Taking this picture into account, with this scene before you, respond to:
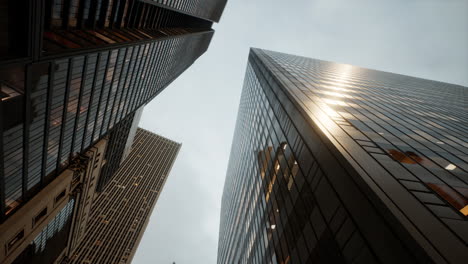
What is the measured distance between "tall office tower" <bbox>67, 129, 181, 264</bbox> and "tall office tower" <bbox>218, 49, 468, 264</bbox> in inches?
4581

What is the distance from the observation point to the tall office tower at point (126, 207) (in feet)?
397

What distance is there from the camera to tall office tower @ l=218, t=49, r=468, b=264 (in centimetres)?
952

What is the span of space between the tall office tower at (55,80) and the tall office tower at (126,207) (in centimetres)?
9264

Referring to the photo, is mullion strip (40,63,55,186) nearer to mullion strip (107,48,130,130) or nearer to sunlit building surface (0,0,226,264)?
sunlit building surface (0,0,226,264)

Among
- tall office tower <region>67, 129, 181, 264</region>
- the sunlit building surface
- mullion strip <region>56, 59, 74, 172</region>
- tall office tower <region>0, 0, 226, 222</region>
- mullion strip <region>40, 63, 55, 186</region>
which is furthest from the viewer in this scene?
tall office tower <region>67, 129, 181, 264</region>

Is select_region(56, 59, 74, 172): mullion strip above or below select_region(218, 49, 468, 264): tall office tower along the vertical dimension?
below

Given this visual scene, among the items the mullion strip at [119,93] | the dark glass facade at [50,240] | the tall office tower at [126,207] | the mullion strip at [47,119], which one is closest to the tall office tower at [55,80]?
the mullion strip at [119,93]

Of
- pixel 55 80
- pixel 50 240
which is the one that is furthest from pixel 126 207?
pixel 55 80

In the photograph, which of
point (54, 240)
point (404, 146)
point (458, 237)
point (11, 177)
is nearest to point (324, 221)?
point (458, 237)

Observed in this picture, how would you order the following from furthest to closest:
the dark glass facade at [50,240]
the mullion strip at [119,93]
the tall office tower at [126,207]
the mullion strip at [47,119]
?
the tall office tower at [126,207]
the mullion strip at [119,93]
the dark glass facade at [50,240]
the mullion strip at [47,119]

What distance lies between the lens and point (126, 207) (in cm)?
14238

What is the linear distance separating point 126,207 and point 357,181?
153660 mm

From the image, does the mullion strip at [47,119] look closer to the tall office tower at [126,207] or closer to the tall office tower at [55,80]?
the tall office tower at [55,80]

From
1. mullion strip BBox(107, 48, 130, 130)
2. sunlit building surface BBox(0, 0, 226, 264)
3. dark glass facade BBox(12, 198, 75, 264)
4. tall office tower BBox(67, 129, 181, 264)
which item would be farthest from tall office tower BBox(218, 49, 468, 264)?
tall office tower BBox(67, 129, 181, 264)
